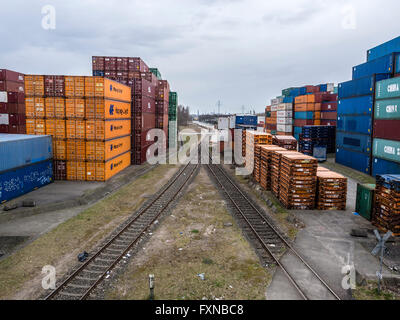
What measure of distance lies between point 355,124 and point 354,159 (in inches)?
141

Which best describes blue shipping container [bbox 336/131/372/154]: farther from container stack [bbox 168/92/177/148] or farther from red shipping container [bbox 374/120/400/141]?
container stack [bbox 168/92/177/148]

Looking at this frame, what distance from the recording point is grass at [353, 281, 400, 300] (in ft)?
27.6

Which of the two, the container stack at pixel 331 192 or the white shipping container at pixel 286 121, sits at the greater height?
the white shipping container at pixel 286 121

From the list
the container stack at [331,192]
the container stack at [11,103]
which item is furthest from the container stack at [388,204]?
the container stack at [11,103]

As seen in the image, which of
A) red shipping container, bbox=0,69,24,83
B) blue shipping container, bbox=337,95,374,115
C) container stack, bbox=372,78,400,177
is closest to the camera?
container stack, bbox=372,78,400,177

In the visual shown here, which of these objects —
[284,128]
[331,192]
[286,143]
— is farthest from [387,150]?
[284,128]

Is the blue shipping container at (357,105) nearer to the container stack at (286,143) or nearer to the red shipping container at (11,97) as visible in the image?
the container stack at (286,143)

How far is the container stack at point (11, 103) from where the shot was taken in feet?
108

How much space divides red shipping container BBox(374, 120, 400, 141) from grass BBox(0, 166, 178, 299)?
19825mm

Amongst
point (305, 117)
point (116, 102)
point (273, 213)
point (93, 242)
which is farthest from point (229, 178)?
point (305, 117)

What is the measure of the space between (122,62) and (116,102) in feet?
36.3

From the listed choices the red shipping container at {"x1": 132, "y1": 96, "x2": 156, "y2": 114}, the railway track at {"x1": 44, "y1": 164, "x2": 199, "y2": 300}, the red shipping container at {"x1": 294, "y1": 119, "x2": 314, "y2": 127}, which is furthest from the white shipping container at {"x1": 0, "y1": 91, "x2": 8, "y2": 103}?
the red shipping container at {"x1": 294, "y1": 119, "x2": 314, "y2": 127}

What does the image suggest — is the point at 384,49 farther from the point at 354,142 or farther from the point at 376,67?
the point at 354,142

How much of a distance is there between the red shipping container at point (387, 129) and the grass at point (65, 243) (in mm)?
19825
